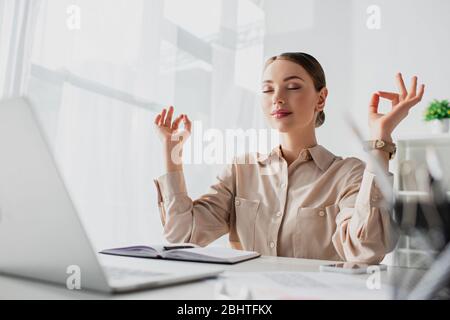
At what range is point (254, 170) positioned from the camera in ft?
4.67

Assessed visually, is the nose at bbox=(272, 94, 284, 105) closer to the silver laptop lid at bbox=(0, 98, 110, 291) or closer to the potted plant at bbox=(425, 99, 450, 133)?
the silver laptop lid at bbox=(0, 98, 110, 291)

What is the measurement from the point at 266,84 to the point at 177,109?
51.6 inches

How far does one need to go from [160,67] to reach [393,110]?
5.58ft

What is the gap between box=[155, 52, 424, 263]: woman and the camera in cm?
123

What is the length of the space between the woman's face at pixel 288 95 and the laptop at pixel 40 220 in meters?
0.81

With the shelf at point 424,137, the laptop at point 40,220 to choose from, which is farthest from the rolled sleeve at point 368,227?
the shelf at point 424,137

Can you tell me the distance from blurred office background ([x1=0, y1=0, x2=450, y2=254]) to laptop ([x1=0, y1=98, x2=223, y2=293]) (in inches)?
35.7

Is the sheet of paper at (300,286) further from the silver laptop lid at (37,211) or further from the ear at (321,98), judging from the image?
the ear at (321,98)

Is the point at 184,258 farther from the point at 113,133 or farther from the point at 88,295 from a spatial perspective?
the point at 113,133

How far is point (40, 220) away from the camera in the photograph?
516 mm

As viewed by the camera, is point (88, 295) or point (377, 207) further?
point (377, 207)

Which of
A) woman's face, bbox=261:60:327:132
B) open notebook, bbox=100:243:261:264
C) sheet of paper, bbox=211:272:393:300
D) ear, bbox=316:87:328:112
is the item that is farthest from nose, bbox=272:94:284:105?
sheet of paper, bbox=211:272:393:300

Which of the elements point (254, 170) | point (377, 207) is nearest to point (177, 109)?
point (254, 170)
